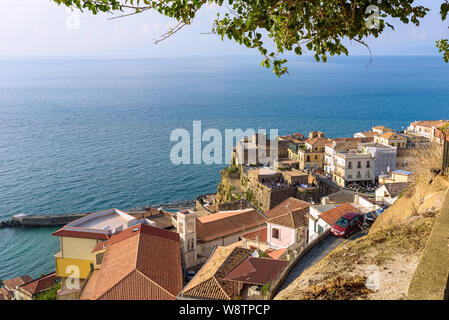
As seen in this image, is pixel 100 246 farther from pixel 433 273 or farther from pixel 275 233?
pixel 433 273

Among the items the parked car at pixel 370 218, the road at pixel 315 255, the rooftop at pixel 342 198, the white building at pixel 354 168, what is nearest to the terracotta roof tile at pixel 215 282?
the road at pixel 315 255

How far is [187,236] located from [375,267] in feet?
53.8

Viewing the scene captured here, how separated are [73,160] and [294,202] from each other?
136 ft

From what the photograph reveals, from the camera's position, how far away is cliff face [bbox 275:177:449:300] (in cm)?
492

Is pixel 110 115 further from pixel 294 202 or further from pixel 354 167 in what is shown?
pixel 294 202

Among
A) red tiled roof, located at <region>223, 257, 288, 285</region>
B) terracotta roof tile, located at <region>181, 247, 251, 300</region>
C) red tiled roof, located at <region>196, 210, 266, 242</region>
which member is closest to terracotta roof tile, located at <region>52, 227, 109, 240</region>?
red tiled roof, located at <region>196, 210, 266, 242</region>

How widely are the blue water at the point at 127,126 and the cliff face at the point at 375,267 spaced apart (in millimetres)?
27520

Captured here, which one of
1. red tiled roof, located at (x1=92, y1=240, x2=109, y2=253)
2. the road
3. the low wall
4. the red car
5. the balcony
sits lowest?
the balcony

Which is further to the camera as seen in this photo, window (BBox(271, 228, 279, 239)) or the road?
window (BBox(271, 228, 279, 239))

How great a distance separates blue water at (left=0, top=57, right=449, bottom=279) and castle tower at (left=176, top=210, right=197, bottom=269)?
A: 13.3 meters

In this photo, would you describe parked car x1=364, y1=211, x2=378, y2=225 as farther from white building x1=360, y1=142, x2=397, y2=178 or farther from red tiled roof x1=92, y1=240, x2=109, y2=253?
white building x1=360, y1=142, x2=397, y2=178

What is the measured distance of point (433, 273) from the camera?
3.88m

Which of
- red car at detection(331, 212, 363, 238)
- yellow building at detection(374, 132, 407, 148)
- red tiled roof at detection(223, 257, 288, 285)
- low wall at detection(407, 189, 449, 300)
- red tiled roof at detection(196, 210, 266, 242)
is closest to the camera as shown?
low wall at detection(407, 189, 449, 300)

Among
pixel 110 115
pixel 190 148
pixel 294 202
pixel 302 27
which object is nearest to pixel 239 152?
pixel 294 202
